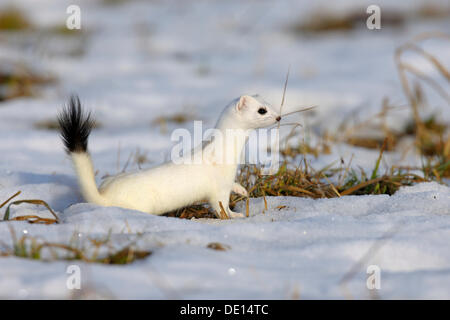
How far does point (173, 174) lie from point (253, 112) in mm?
450

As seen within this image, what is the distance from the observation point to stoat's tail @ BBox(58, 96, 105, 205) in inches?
82.9

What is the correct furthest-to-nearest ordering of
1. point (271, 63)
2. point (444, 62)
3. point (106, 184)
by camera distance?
point (271, 63)
point (444, 62)
point (106, 184)

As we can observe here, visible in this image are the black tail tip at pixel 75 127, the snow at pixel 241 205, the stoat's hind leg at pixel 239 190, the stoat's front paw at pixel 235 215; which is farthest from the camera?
the stoat's hind leg at pixel 239 190

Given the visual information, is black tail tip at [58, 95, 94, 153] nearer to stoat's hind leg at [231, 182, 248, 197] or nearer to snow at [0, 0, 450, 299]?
snow at [0, 0, 450, 299]

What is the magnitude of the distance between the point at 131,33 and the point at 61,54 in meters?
2.15

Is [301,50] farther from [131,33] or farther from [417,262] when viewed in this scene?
[417,262]

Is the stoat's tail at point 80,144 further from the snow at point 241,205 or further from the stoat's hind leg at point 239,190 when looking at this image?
the stoat's hind leg at point 239,190

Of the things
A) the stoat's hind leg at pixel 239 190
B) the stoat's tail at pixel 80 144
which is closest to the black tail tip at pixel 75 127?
the stoat's tail at pixel 80 144

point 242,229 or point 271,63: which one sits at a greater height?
point 271,63

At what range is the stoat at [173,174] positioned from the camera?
84.8 inches

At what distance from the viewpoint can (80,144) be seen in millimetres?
2152

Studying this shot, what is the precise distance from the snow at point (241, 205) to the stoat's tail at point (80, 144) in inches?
3.3
